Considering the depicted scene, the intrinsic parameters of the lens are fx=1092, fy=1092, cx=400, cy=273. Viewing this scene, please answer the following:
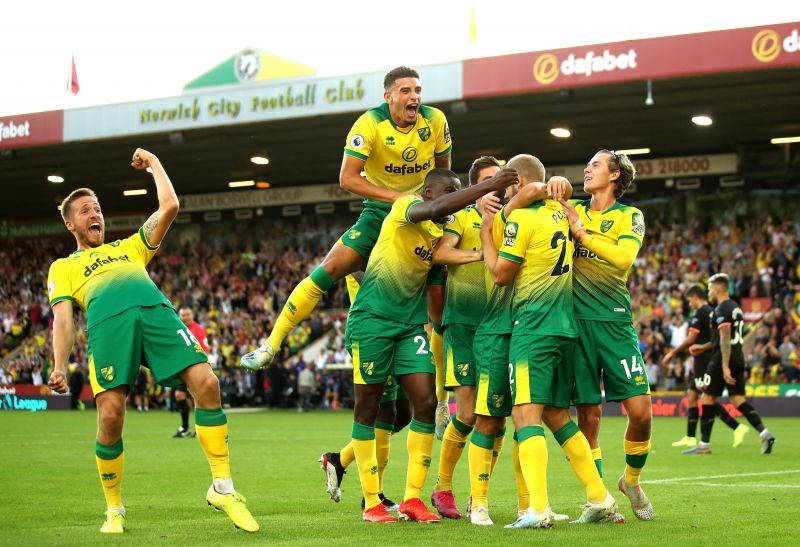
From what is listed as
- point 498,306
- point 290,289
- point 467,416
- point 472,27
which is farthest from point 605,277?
point 290,289

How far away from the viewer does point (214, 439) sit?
292 inches

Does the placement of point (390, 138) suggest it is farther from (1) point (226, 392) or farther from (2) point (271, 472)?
(1) point (226, 392)

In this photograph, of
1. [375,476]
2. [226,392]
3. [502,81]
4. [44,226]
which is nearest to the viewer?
[375,476]

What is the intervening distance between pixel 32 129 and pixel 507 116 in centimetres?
1468

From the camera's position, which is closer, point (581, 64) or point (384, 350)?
point (384, 350)

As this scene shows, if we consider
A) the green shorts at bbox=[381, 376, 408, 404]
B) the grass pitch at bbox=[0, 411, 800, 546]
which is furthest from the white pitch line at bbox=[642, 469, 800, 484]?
the green shorts at bbox=[381, 376, 408, 404]

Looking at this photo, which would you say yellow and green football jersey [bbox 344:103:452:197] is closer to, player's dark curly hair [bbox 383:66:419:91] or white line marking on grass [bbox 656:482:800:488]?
player's dark curly hair [bbox 383:66:419:91]

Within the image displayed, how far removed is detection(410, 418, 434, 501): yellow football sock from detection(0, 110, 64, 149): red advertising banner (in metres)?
28.0

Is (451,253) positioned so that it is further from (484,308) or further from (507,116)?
(507,116)

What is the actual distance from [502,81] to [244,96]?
7845mm

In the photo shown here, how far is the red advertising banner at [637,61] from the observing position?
78.7 ft

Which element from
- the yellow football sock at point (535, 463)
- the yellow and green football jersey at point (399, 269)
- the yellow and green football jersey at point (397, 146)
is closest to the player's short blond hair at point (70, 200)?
the yellow and green football jersey at point (397, 146)

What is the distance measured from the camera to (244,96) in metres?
30.8

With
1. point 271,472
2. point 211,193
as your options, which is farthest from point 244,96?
point 271,472
